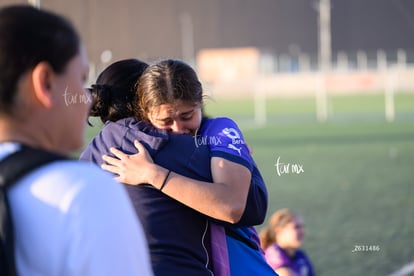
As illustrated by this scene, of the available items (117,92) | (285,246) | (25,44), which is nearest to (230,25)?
(285,246)

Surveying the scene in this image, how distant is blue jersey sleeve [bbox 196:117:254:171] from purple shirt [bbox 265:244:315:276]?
2.18m

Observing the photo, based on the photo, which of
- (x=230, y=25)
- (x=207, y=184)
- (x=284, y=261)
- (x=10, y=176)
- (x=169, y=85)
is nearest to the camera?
(x=10, y=176)

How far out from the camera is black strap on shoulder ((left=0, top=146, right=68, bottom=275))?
3.81 feet

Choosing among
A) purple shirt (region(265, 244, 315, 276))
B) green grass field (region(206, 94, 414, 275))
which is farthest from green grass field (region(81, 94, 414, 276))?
purple shirt (region(265, 244, 315, 276))

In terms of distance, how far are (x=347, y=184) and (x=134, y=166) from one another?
8549 mm

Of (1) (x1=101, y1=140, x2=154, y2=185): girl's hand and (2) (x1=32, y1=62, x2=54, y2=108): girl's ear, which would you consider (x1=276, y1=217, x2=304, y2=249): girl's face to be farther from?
(2) (x1=32, y1=62, x2=54, y2=108): girl's ear

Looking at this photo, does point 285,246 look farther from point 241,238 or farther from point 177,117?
point 177,117

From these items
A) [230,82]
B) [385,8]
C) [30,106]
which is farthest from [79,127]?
[230,82]

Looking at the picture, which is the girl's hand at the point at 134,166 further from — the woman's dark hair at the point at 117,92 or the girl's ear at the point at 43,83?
the girl's ear at the point at 43,83

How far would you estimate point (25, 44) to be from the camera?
1229 millimetres

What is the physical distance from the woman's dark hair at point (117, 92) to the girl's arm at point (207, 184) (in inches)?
10.0

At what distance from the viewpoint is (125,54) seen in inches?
247

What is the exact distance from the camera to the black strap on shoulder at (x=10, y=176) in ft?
3.81

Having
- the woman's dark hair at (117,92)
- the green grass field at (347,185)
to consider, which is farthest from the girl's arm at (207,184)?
the green grass field at (347,185)
